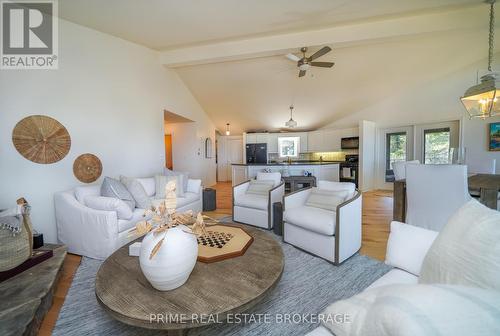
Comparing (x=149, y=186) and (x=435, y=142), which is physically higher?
(x=435, y=142)

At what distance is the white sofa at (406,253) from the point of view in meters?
1.19

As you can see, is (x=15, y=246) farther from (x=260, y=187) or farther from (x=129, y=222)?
(x=260, y=187)

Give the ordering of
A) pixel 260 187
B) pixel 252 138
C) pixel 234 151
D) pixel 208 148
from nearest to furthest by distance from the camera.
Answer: pixel 260 187
pixel 208 148
pixel 252 138
pixel 234 151

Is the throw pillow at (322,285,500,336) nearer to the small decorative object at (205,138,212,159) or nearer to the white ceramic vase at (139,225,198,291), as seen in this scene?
the white ceramic vase at (139,225,198,291)

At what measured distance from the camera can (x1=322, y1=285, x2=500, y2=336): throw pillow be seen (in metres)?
0.42

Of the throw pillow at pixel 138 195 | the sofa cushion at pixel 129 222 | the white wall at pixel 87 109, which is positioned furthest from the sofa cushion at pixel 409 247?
the white wall at pixel 87 109

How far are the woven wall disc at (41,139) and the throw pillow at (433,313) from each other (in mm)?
3616

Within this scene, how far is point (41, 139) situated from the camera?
8.76 ft

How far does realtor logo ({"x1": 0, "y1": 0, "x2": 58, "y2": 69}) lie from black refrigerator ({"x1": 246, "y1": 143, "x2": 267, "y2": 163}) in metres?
5.76

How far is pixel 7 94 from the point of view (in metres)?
2.41

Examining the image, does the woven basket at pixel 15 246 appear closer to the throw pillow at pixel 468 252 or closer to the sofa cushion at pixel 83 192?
the sofa cushion at pixel 83 192

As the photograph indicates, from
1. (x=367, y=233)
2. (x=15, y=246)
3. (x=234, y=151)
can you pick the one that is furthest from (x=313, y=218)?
(x=234, y=151)

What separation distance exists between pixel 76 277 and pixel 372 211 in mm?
4549

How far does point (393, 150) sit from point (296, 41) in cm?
451
